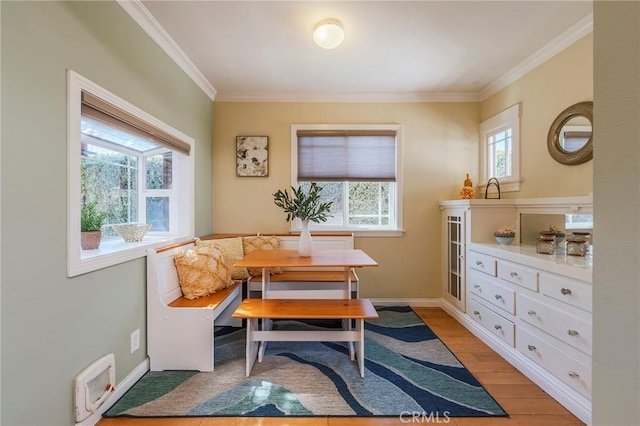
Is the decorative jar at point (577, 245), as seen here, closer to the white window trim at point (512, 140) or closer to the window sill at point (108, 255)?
the white window trim at point (512, 140)

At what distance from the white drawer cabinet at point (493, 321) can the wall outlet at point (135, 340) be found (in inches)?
111

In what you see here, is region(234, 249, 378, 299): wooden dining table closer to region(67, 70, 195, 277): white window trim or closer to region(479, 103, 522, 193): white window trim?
region(67, 70, 195, 277): white window trim

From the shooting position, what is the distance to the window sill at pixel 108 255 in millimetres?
1485

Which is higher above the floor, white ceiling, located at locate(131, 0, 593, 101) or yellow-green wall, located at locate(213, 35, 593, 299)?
white ceiling, located at locate(131, 0, 593, 101)

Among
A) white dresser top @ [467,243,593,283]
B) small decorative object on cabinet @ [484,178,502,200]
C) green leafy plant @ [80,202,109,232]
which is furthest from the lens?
small decorative object on cabinet @ [484,178,502,200]

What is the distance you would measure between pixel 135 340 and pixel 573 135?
145 inches

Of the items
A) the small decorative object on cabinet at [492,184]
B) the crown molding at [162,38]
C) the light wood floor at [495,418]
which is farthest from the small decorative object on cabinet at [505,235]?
the crown molding at [162,38]

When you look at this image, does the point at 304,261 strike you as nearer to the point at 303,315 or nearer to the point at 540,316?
the point at 303,315

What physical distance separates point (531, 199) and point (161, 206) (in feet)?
11.7

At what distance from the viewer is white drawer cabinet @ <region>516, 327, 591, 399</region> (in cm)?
162

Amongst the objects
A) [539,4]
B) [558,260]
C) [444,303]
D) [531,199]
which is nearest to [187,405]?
[558,260]

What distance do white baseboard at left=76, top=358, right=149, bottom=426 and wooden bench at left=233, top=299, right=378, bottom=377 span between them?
0.76 meters

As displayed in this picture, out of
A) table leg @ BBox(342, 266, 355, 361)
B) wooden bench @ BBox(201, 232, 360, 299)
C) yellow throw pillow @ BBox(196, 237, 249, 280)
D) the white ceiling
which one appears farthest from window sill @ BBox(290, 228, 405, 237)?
the white ceiling

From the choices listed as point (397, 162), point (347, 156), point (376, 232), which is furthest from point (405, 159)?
point (376, 232)
